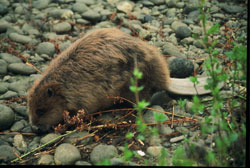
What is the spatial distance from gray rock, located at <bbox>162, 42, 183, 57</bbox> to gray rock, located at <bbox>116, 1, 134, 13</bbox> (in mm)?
1401

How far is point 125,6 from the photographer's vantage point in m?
5.32

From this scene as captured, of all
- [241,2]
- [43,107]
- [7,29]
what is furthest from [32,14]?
[241,2]

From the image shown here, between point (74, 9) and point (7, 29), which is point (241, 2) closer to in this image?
point (74, 9)

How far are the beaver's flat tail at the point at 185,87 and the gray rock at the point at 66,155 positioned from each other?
4.35 ft

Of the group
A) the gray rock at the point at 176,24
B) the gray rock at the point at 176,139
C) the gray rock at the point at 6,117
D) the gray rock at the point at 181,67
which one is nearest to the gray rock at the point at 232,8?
the gray rock at the point at 176,24

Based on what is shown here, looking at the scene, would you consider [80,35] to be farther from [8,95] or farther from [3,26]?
[8,95]

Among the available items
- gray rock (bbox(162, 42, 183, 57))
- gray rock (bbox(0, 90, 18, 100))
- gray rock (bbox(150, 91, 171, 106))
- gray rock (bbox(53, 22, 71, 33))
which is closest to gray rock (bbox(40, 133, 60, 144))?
gray rock (bbox(0, 90, 18, 100))

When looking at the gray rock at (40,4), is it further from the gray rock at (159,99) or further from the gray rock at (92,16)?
the gray rock at (159,99)

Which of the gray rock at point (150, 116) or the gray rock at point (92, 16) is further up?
the gray rock at point (92, 16)

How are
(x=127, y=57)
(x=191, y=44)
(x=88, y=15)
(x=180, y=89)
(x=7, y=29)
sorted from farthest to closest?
(x=88, y=15) < (x=7, y=29) < (x=191, y=44) < (x=180, y=89) < (x=127, y=57)

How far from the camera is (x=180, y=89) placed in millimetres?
3309

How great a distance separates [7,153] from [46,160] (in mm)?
433

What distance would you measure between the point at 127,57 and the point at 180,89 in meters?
0.75

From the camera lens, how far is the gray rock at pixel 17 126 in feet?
10.3
